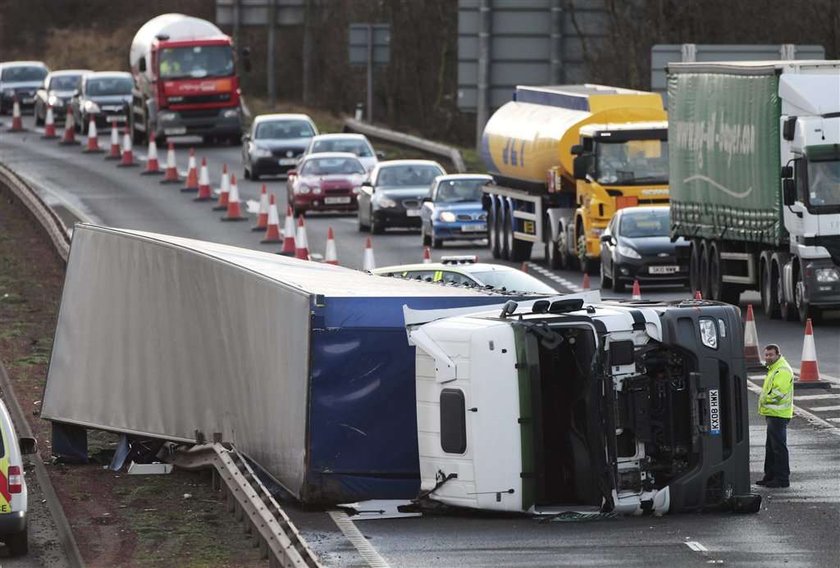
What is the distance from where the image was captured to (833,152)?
29.0m

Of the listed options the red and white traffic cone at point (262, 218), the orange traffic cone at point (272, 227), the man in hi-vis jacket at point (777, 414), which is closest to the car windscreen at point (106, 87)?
the red and white traffic cone at point (262, 218)

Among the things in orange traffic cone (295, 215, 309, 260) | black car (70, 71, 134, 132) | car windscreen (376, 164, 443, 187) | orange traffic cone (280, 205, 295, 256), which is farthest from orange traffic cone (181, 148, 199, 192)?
black car (70, 71, 134, 132)

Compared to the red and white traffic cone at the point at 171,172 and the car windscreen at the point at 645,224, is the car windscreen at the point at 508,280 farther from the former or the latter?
the red and white traffic cone at the point at 171,172

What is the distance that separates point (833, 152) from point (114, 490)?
43.2 ft

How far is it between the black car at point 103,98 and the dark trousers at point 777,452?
47578 mm

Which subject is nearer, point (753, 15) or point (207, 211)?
point (207, 211)

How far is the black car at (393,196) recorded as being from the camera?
1662 inches

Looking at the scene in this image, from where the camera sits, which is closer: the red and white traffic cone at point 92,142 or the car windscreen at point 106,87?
the red and white traffic cone at point 92,142

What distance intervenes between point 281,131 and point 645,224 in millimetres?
19464

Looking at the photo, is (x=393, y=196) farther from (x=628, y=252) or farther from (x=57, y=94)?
(x=57, y=94)

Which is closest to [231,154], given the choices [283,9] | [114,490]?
[283,9]

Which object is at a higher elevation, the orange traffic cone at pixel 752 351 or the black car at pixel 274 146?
the black car at pixel 274 146

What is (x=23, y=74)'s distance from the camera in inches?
3044

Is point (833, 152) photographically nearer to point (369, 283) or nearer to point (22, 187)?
point (369, 283)
